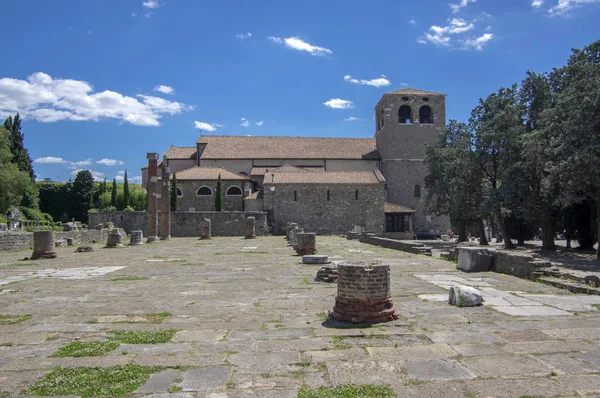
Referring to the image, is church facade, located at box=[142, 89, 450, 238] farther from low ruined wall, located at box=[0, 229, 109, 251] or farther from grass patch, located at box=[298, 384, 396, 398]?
grass patch, located at box=[298, 384, 396, 398]

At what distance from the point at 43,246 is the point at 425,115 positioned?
38790 millimetres

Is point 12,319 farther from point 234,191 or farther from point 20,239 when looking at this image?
point 234,191

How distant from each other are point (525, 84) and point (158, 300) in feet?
82.2

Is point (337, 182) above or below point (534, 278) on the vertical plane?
above

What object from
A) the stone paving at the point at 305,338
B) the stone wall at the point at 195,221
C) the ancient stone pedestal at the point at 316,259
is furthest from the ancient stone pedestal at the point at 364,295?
the stone wall at the point at 195,221

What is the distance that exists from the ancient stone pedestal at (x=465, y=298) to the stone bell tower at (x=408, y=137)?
38692mm

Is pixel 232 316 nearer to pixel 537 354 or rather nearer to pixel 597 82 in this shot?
pixel 537 354

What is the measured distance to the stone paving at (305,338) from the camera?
380 centimetres

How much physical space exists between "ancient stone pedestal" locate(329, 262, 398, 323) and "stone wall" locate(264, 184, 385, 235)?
103ft

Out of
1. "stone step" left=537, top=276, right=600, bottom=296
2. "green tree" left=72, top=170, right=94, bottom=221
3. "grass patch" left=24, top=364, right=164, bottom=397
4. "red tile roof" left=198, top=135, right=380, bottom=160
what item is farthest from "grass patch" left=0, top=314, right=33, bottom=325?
"green tree" left=72, top=170, right=94, bottom=221

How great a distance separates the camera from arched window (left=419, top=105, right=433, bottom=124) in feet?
150

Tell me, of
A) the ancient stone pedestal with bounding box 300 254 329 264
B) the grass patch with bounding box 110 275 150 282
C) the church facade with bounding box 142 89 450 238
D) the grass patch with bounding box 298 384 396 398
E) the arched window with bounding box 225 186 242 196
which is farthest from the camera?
the arched window with bounding box 225 186 242 196

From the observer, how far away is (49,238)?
16172 mm

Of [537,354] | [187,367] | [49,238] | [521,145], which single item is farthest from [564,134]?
[49,238]
